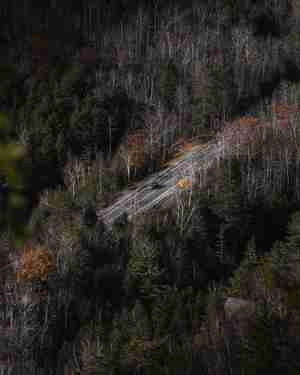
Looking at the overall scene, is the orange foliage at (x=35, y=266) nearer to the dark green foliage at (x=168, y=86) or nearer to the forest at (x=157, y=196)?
the forest at (x=157, y=196)

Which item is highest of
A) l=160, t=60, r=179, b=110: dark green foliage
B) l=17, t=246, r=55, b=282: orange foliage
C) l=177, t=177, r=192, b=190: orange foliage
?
l=160, t=60, r=179, b=110: dark green foliage

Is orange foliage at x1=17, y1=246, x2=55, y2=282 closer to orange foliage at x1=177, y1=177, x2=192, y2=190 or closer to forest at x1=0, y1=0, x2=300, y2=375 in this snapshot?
forest at x1=0, y1=0, x2=300, y2=375

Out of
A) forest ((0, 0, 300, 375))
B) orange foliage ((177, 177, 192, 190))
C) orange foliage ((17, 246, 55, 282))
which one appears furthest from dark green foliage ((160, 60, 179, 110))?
orange foliage ((17, 246, 55, 282))

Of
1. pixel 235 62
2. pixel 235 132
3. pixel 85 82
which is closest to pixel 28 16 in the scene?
pixel 85 82

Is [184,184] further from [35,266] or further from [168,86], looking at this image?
[168,86]

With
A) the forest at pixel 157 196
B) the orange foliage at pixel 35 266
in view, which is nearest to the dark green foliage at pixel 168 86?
the forest at pixel 157 196

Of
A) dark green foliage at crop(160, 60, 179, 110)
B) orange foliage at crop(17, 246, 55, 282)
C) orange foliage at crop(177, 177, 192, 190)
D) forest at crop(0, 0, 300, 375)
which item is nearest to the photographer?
forest at crop(0, 0, 300, 375)
